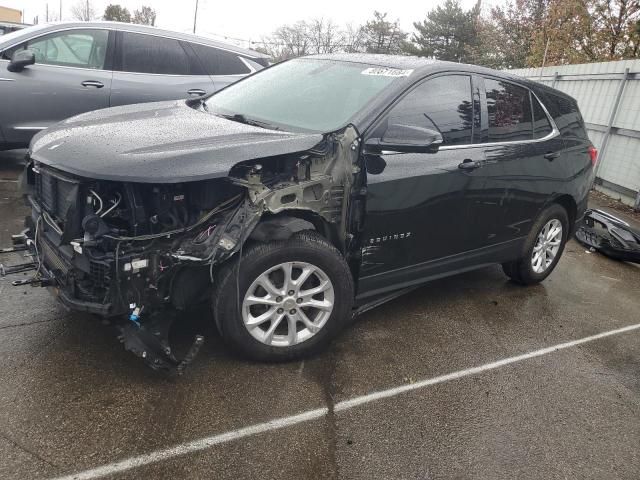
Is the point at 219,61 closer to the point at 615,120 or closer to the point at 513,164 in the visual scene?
the point at 513,164

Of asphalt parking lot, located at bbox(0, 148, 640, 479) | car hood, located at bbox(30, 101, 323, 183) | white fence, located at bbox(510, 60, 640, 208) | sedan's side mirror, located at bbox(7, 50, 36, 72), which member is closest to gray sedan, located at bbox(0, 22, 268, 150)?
sedan's side mirror, located at bbox(7, 50, 36, 72)

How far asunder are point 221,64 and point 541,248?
431 cm

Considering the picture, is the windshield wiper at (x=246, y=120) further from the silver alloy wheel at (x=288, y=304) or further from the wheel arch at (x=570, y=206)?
the wheel arch at (x=570, y=206)

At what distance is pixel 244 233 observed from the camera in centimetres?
268

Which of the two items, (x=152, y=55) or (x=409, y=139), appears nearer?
(x=409, y=139)

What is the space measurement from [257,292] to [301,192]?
606 mm

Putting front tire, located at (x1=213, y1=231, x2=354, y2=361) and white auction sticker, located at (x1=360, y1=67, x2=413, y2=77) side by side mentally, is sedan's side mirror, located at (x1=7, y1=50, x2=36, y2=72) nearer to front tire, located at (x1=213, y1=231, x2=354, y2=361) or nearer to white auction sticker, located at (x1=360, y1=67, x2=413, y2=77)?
white auction sticker, located at (x1=360, y1=67, x2=413, y2=77)

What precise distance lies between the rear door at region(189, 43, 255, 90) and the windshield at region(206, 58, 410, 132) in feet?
8.27

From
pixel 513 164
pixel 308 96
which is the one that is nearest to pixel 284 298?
pixel 308 96

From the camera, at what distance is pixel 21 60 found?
5.39 metres

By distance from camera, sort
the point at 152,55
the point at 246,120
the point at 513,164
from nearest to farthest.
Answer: the point at 246,120, the point at 513,164, the point at 152,55

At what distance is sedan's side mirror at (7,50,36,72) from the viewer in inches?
213

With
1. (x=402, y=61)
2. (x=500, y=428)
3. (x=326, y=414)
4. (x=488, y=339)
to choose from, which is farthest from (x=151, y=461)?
(x=402, y=61)

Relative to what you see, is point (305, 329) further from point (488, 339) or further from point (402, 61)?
point (402, 61)
